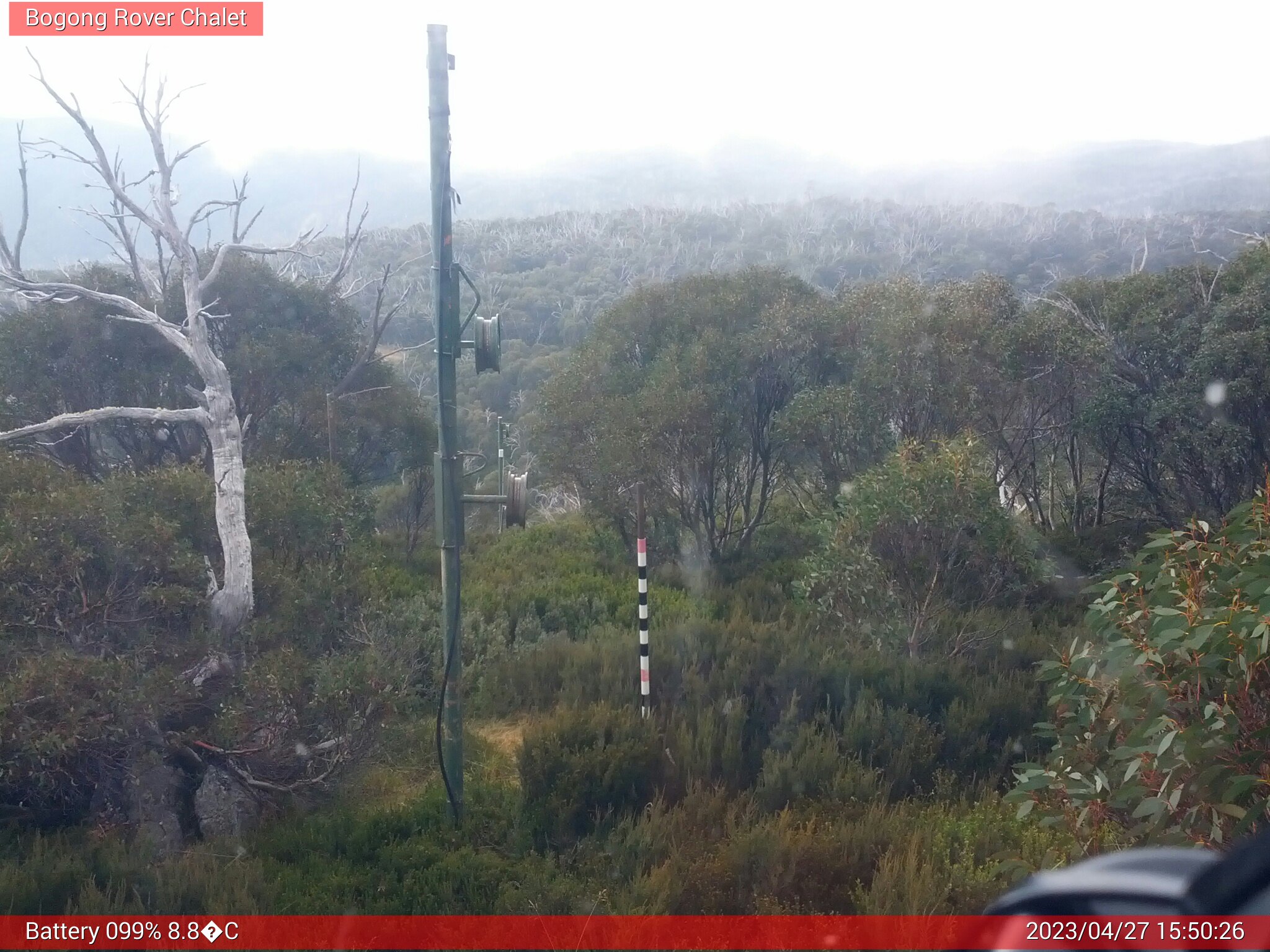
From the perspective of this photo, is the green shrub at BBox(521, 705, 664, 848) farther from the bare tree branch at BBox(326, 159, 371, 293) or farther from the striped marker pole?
the bare tree branch at BBox(326, 159, 371, 293)

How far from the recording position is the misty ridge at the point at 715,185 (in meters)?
26.9

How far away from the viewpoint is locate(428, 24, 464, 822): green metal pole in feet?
17.1

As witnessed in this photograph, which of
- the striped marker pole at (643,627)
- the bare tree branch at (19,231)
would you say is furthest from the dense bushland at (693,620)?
the bare tree branch at (19,231)

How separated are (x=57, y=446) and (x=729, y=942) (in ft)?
32.8

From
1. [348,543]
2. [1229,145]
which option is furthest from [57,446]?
[1229,145]

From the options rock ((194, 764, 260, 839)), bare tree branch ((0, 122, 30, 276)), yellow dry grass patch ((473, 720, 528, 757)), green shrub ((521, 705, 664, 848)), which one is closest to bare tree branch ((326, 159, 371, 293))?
bare tree branch ((0, 122, 30, 276))

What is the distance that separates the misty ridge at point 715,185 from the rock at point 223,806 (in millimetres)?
6692

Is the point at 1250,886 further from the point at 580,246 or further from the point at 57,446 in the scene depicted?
the point at 580,246

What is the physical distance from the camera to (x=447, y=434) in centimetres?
543

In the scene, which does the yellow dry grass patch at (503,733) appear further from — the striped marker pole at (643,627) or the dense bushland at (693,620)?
the striped marker pole at (643,627)

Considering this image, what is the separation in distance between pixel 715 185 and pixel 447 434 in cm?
7290

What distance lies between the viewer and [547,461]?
12.8m

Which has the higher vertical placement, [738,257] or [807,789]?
[738,257]

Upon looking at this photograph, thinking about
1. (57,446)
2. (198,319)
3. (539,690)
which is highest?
(198,319)
